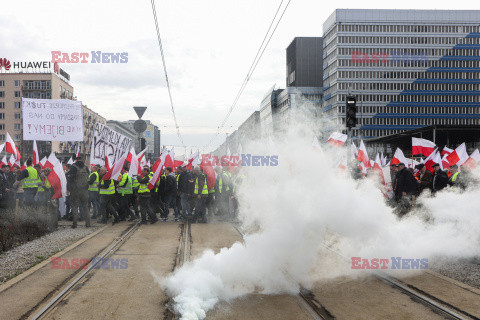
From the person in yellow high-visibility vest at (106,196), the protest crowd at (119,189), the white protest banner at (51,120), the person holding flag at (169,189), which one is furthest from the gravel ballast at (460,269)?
the white protest banner at (51,120)

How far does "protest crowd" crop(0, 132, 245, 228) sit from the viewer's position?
12594mm

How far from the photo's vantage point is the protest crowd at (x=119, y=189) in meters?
12.6

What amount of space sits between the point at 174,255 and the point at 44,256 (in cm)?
248

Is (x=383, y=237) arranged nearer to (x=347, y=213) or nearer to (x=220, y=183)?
(x=347, y=213)

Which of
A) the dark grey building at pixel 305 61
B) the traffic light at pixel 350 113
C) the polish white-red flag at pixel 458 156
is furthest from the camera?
the dark grey building at pixel 305 61

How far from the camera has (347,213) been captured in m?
6.29

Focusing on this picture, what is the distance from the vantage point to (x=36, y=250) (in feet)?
29.2

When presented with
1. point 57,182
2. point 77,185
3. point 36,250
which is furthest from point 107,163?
point 36,250

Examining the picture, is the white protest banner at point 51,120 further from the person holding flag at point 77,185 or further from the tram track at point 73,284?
the tram track at point 73,284

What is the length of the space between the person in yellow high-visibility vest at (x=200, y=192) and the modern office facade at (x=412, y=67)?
89.0m

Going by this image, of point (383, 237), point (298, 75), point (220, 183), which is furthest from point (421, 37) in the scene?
point (383, 237)

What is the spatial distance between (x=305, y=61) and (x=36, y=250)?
10636cm

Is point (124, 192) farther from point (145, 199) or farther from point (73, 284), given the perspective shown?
point (73, 284)

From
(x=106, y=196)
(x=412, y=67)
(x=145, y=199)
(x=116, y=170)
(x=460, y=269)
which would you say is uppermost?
(x=412, y=67)
